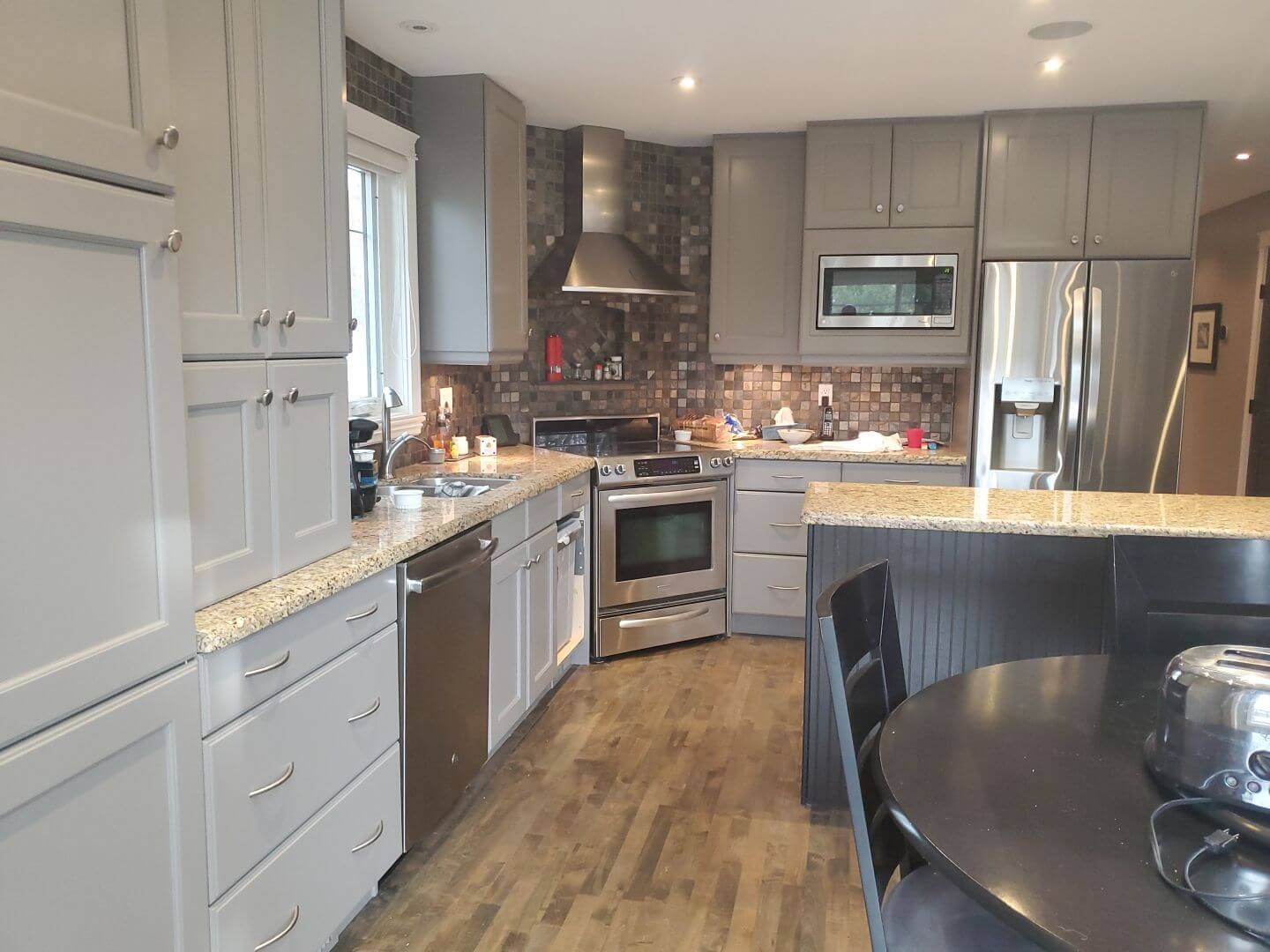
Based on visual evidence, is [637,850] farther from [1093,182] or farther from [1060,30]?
[1093,182]

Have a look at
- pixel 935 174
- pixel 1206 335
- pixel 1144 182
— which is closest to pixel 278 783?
pixel 935 174

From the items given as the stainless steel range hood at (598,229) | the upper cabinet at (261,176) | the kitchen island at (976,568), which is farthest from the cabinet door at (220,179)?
the stainless steel range hood at (598,229)

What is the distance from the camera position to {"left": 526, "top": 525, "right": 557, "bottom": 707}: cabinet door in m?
3.32

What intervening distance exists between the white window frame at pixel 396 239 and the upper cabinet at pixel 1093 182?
8.19 feet

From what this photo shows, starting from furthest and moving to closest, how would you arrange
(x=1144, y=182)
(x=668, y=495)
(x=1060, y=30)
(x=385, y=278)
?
1. (x=668, y=495)
2. (x=1144, y=182)
3. (x=385, y=278)
4. (x=1060, y=30)

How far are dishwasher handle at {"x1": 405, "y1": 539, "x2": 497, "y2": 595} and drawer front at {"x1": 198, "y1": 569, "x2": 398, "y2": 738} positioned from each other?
0.06m

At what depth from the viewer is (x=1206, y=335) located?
24.1 ft

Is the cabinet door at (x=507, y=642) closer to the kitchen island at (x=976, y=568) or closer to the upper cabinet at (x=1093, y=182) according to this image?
the kitchen island at (x=976, y=568)

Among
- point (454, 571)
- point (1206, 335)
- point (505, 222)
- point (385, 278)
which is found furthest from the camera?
point (1206, 335)

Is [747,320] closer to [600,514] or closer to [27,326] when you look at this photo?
[600,514]

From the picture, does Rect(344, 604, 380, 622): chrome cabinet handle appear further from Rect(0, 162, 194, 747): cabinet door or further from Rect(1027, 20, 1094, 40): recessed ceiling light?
Rect(1027, 20, 1094, 40): recessed ceiling light

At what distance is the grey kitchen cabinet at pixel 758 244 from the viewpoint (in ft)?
14.9

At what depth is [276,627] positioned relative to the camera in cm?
182

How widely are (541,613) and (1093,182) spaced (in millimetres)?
2987
